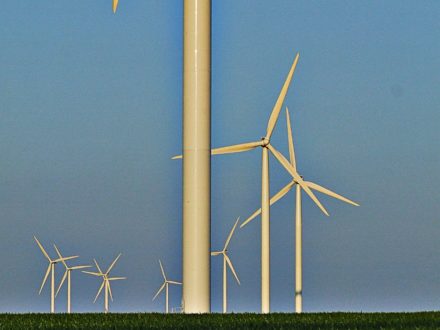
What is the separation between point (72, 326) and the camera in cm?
1998

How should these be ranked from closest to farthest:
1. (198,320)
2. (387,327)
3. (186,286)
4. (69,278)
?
(387,327), (198,320), (186,286), (69,278)

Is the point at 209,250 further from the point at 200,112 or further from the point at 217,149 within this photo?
the point at 217,149

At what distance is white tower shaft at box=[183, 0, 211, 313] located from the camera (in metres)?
27.5

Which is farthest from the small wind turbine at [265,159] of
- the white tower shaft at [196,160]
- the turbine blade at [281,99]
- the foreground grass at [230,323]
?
the foreground grass at [230,323]

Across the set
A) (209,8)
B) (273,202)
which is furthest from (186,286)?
(273,202)

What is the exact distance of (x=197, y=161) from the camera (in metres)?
27.4

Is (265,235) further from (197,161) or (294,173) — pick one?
(197,161)

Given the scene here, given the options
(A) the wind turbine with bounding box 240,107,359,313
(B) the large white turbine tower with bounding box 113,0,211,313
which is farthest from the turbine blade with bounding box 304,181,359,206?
(B) the large white turbine tower with bounding box 113,0,211,313

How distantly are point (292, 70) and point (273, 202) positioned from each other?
406 inches

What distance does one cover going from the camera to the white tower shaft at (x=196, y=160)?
27453 millimetres

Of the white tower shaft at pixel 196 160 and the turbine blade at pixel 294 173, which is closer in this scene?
the white tower shaft at pixel 196 160

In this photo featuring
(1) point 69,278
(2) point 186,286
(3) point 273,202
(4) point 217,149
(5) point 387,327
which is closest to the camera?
(5) point 387,327

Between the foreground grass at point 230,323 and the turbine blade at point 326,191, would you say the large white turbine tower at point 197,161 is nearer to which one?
the foreground grass at point 230,323

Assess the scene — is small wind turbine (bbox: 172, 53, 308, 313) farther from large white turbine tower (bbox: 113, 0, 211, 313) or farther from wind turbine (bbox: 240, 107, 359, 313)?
large white turbine tower (bbox: 113, 0, 211, 313)
